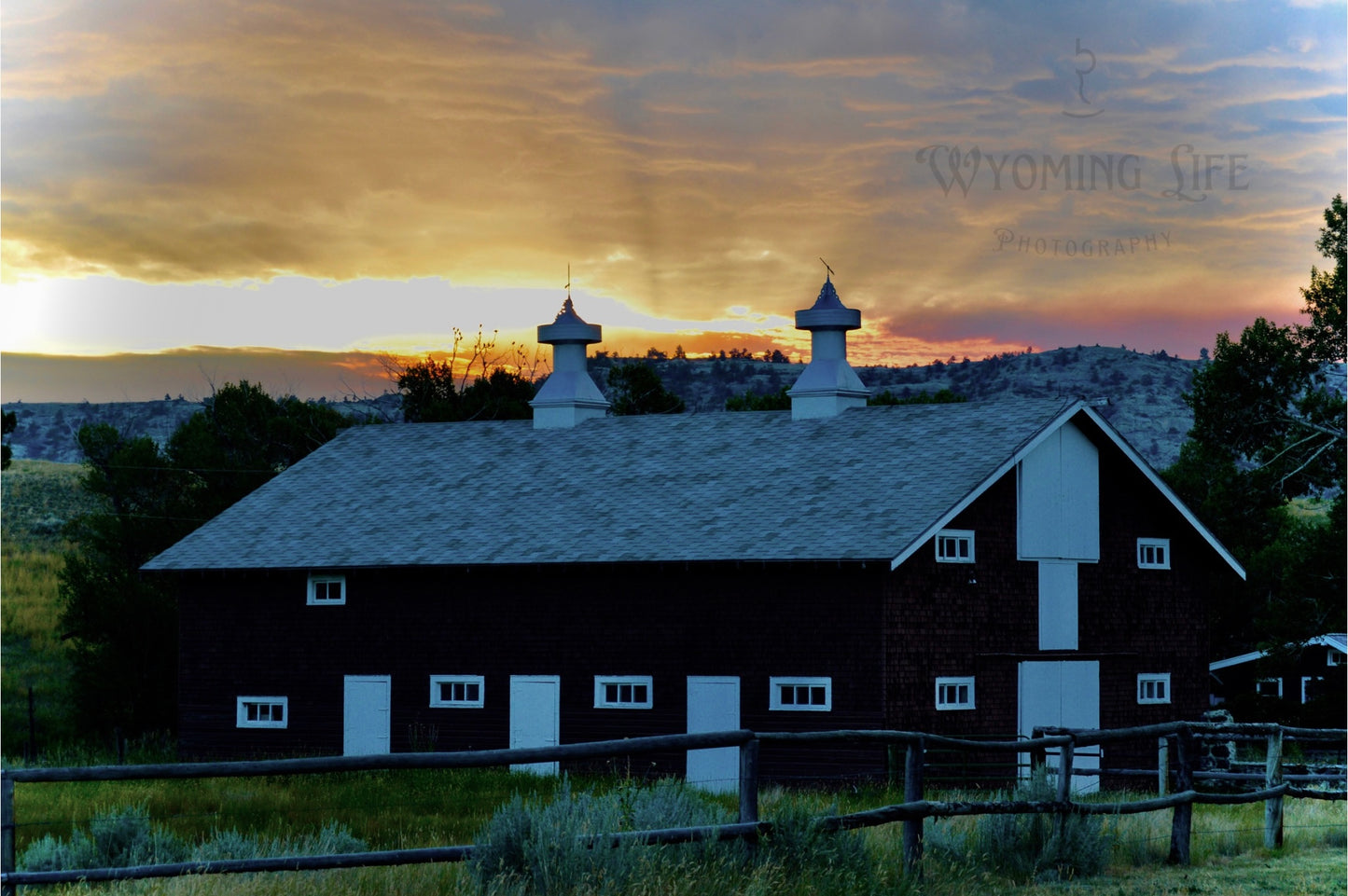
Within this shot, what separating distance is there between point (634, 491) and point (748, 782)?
71.6 feet

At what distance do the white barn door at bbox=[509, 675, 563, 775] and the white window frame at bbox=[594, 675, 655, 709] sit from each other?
80 cm

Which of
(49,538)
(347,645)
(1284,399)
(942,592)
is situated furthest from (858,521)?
(49,538)

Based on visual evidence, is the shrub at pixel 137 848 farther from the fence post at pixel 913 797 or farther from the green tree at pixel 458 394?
the green tree at pixel 458 394

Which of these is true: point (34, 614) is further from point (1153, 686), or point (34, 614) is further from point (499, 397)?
point (1153, 686)

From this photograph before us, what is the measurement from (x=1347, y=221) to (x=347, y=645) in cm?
2673

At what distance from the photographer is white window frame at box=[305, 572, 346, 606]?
3550 cm

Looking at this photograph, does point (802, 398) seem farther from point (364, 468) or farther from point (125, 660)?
point (125, 660)

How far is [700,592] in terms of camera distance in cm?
3203

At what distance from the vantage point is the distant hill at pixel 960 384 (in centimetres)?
17825

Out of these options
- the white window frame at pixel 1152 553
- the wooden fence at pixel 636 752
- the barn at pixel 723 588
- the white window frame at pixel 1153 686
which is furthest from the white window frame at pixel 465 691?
the wooden fence at pixel 636 752

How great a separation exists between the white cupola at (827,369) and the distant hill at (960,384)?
133m

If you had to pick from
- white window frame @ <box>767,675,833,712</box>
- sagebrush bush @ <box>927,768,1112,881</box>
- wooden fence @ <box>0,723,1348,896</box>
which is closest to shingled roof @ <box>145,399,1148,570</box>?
white window frame @ <box>767,675,833,712</box>

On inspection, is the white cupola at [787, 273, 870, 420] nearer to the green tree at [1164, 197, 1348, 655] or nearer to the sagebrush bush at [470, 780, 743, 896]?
the green tree at [1164, 197, 1348, 655]

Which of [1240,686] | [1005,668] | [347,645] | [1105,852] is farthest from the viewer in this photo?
[1240,686]
